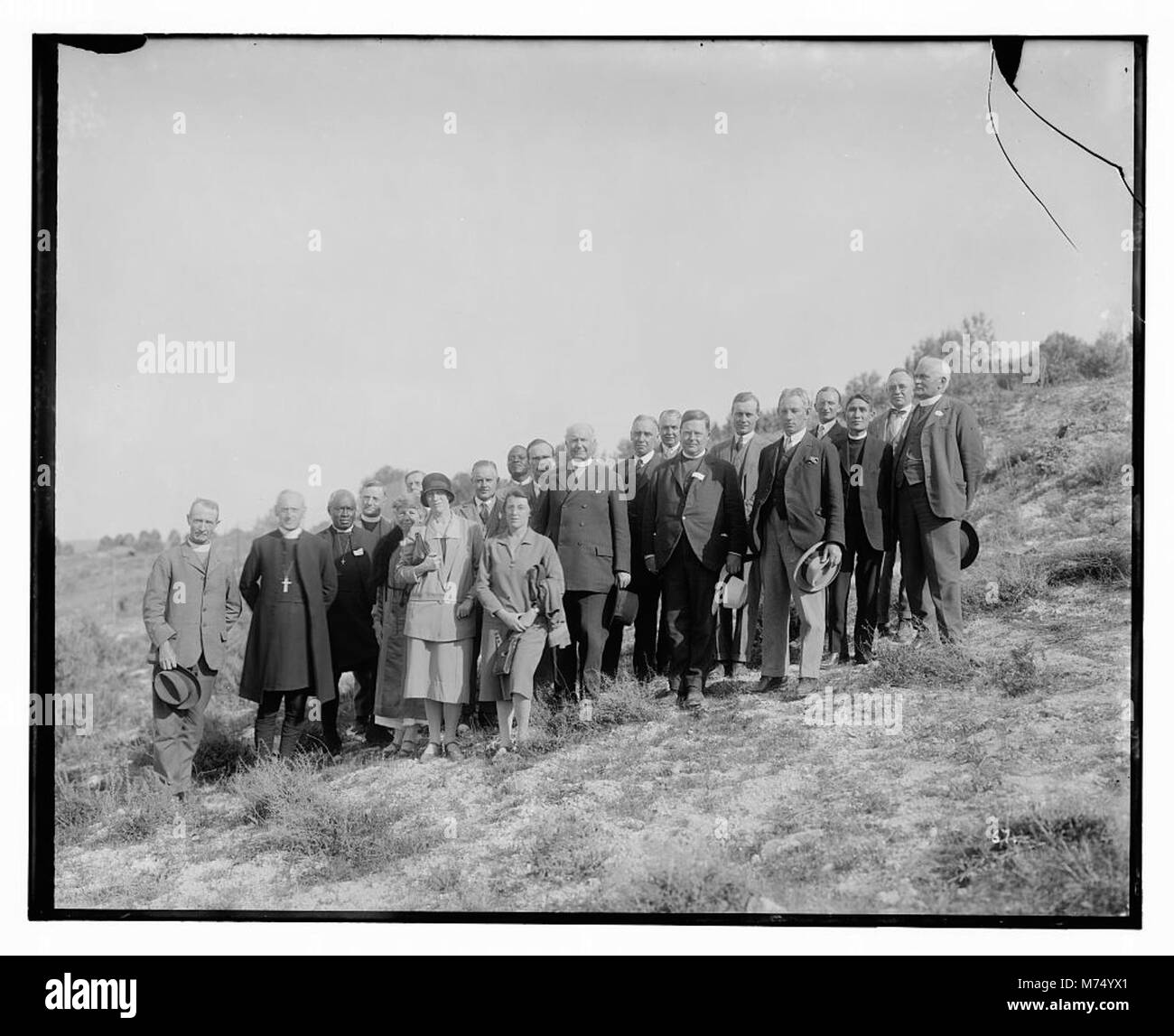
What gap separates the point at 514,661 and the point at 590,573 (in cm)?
69

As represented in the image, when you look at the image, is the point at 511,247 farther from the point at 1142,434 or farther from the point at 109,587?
the point at 1142,434

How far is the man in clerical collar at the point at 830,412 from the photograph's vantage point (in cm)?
694

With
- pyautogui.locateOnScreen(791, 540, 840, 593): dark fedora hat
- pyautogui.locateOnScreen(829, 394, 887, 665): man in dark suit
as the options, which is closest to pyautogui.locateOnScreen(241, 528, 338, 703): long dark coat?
pyautogui.locateOnScreen(791, 540, 840, 593): dark fedora hat

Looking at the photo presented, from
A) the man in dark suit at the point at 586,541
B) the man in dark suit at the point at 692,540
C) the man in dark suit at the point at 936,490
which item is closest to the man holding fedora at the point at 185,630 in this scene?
the man in dark suit at the point at 586,541

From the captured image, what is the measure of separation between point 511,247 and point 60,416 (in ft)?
9.56

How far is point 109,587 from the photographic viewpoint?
7117mm

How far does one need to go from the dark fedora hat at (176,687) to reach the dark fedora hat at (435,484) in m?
1.82

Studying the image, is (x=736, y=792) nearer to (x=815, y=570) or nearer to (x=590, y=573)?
(x=815, y=570)

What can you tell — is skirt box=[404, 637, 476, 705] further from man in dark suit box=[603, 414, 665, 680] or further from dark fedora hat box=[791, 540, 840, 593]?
dark fedora hat box=[791, 540, 840, 593]

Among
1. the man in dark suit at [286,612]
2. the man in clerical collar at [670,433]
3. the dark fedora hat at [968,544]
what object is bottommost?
the man in dark suit at [286,612]

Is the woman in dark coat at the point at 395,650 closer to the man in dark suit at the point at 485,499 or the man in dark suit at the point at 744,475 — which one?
the man in dark suit at the point at 485,499

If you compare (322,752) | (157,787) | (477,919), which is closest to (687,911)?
(477,919)
